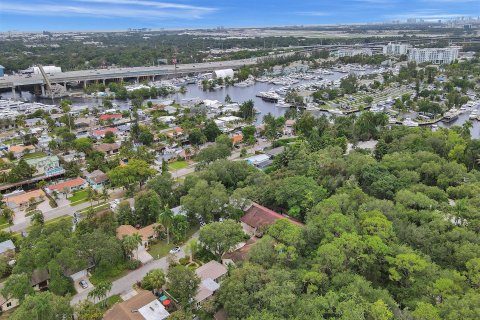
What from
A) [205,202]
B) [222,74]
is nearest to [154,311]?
[205,202]

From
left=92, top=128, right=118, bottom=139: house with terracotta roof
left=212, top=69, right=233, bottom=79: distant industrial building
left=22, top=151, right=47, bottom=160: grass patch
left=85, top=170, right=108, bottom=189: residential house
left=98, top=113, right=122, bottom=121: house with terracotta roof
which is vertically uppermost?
left=212, top=69, right=233, bottom=79: distant industrial building

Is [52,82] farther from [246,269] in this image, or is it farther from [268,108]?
[246,269]

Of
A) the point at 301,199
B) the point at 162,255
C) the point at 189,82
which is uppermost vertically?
the point at 189,82

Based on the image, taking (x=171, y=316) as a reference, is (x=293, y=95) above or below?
above

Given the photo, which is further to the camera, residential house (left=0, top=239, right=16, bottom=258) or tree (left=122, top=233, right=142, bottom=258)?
residential house (left=0, top=239, right=16, bottom=258)

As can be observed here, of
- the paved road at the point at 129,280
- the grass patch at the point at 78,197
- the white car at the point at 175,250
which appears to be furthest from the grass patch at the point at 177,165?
the paved road at the point at 129,280

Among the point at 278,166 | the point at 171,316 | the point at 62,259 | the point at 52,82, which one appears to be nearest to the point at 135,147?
the point at 278,166

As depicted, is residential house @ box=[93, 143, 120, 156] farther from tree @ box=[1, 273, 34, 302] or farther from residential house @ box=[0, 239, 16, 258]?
tree @ box=[1, 273, 34, 302]

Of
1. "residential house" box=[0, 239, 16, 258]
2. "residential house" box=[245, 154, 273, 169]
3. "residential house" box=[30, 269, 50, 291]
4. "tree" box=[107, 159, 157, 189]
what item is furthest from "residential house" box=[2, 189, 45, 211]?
"residential house" box=[245, 154, 273, 169]
